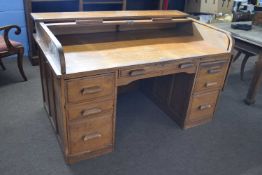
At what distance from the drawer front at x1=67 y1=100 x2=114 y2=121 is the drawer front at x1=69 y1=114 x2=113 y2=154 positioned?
4cm

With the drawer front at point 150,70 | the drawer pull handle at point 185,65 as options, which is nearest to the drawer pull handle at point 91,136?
the drawer front at point 150,70

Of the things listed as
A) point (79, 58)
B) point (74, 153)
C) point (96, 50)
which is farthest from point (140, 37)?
point (74, 153)

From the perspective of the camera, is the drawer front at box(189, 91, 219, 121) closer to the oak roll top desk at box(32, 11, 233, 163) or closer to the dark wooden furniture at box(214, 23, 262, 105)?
the oak roll top desk at box(32, 11, 233, 163)

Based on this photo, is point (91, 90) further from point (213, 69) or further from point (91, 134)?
point (213, 69)

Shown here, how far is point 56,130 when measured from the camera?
1.85m

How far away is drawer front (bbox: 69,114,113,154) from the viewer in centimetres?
154

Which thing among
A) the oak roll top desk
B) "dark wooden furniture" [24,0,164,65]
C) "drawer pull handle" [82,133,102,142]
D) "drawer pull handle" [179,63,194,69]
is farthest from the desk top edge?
"dark wooden furniture" [24,0,164,65]

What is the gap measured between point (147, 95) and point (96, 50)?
0.99 m

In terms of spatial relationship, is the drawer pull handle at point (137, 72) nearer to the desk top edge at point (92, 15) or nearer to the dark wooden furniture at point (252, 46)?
the desk top edge at point (92, 15)

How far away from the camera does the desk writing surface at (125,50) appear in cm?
147

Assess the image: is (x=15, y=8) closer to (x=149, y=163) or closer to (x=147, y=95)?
(x=147, y=95)

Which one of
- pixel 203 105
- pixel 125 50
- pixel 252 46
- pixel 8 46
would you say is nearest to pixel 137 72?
pixel 125 50

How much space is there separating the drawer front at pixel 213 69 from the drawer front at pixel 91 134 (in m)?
0.74

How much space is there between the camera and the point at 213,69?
1.84 m
